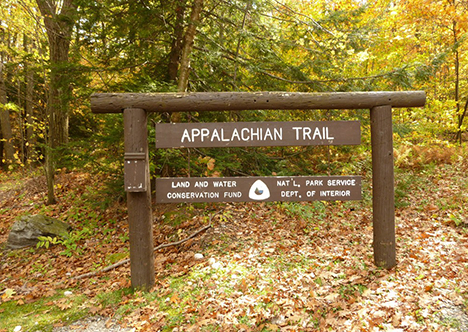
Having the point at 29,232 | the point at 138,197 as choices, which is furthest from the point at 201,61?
the point at 29,232

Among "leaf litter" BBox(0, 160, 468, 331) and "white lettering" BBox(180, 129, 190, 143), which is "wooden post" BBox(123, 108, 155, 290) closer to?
"leaf litter" BBox(0, 160, 468, 331)

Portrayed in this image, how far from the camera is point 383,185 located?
152 inches

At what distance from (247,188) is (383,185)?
6.25ft

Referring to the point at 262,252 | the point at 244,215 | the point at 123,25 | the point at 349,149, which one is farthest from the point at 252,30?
the point at 262,252

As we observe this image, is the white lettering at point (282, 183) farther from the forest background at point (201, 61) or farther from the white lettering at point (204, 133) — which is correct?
the forest background at point (201, 61)

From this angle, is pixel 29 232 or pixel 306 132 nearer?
pixel 306 132

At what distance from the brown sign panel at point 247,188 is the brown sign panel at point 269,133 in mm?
492

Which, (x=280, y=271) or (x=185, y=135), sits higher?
(x=185, y=135)

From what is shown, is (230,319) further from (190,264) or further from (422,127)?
(422,127)

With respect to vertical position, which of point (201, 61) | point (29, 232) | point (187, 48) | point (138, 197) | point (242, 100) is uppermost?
point (201, 61)

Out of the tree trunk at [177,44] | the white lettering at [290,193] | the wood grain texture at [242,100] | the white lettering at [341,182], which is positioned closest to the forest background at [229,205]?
the tree trunk at [177,44]

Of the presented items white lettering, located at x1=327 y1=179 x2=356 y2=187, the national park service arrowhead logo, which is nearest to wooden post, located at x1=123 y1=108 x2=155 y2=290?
the national park service arrowhead logo

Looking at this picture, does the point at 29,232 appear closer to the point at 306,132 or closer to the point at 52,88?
the point at 52,88

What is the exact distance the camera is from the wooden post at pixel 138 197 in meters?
3.65
